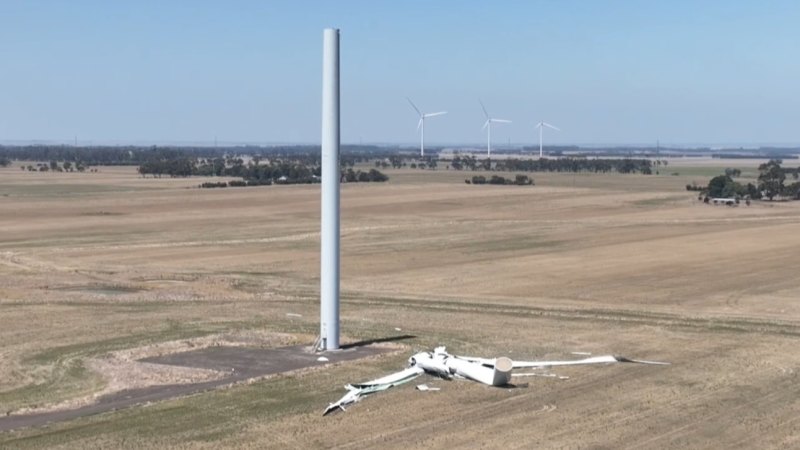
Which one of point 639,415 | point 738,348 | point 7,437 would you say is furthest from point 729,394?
point 7,437

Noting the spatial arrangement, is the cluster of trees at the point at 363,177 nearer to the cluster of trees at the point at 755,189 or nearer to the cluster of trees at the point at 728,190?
the cluster of trees at the point at 755,189

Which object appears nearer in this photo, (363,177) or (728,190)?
(728,190)

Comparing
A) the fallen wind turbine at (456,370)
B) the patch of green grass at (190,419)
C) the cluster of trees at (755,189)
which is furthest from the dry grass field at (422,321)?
the cluster of trees at (755,189)

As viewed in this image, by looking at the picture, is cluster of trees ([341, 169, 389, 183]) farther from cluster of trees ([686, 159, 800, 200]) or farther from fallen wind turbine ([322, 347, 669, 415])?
fallen wind turbine ([322, 347, 669, 415])

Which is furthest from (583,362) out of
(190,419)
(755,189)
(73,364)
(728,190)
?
(755,189)

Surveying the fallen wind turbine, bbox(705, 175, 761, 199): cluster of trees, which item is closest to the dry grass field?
the fallen wind turbine

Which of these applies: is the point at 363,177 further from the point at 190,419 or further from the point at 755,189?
the point at 190,419

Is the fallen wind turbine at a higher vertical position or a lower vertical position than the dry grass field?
higher

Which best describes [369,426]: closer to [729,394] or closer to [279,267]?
[729,394]

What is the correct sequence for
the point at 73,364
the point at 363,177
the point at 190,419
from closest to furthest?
the point at 190,419 → the point at 73,364 → the point at 363,177
